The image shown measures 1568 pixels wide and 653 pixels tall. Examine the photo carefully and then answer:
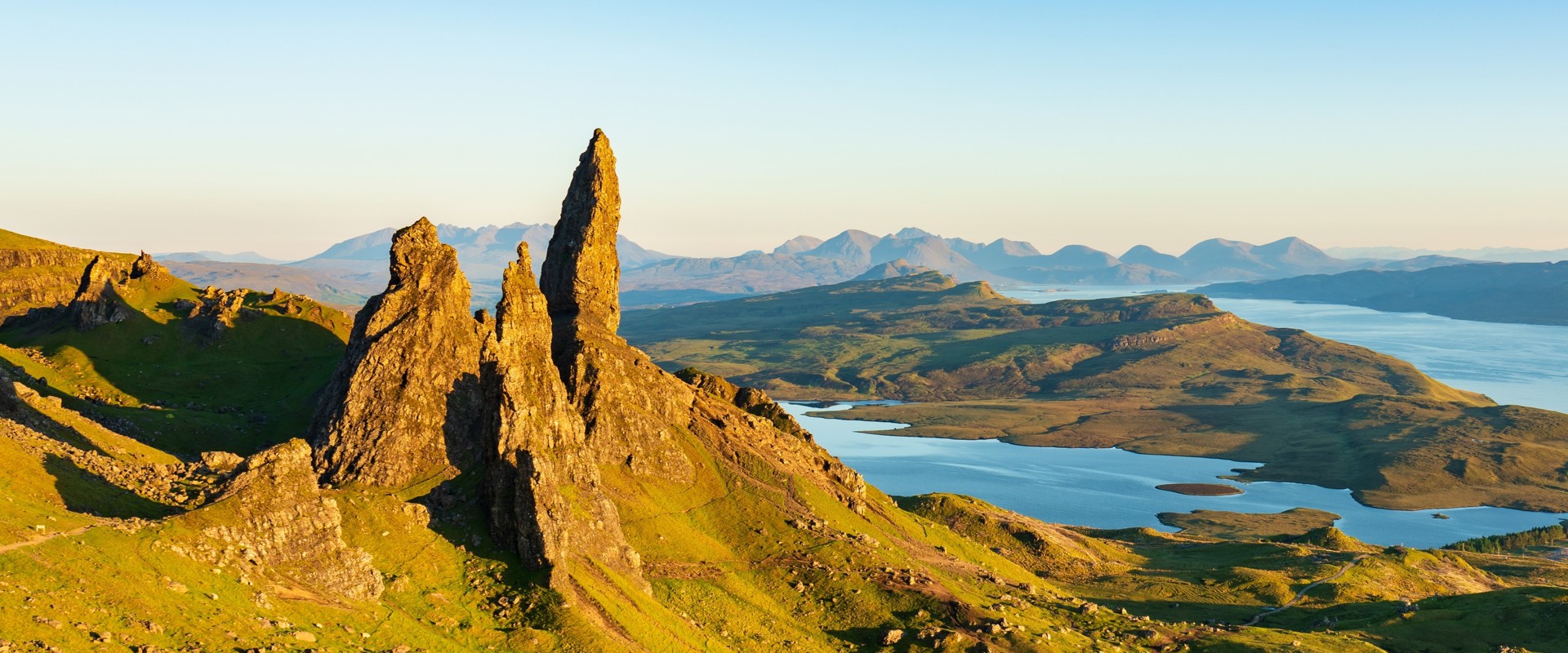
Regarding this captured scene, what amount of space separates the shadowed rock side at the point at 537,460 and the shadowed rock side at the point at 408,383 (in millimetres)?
3825

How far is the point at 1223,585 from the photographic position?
6412 inches

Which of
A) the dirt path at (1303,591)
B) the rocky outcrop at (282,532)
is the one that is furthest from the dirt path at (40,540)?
the dirt path at (1303,591)

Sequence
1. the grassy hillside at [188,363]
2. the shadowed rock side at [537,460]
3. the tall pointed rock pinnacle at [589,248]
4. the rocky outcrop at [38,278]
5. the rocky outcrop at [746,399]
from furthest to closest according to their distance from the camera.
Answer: the rocky outcrop at [38,278] < the rocky outcrop at [746,399] < the tall pointed rock pinnacle at [589,248] < the grassy hillside at [188,363] < the shadowed rock side at [537,460]

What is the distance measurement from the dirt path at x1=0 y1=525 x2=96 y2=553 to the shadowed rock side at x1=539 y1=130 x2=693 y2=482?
186ft

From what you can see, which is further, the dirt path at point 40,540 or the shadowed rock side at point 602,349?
the shadowed rock side at point 602,349

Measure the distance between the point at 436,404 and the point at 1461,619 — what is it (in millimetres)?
127822

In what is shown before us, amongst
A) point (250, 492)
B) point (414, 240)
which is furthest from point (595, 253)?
point (250, 492)

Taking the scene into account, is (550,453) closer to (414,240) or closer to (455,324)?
(455,324)

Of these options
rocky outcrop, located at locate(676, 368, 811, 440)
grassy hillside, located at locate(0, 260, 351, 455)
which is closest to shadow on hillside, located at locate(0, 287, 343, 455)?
grassy hillside, located at locate(0, 260, 351, 455)

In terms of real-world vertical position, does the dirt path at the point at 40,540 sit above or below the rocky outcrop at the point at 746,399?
above

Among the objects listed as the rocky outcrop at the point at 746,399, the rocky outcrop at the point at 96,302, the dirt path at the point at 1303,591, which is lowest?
the dirt path at the point at 1303,591

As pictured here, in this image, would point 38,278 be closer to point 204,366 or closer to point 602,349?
point 204,366

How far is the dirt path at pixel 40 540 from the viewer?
6138cm

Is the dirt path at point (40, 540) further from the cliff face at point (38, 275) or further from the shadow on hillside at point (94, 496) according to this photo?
the cliff face at point (38, 275)
